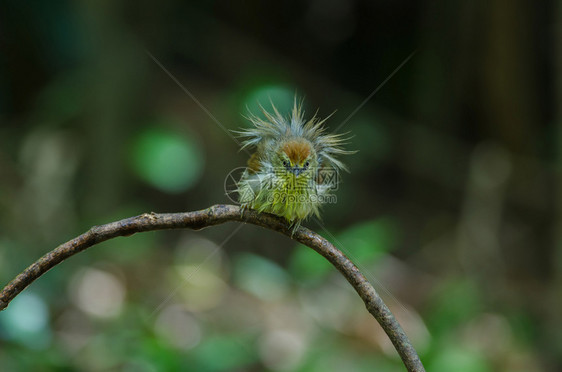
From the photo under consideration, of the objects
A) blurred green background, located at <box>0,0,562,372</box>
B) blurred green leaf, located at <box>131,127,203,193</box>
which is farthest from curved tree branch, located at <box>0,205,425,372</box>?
blurred green leaf, located at <box>131,127,203,193</box>

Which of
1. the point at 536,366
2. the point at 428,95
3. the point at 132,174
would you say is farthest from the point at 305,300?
the point at 428,95

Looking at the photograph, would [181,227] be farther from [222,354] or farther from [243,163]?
[243,163]

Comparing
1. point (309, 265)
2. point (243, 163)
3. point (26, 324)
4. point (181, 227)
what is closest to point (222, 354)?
point (309, 265)

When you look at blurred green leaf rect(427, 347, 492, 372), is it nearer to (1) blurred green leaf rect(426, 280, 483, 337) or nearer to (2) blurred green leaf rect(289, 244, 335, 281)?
(1) blurred green leaf rect(426, 280, 483, 337)

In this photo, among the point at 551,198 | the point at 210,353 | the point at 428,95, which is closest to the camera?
the point at 210,353

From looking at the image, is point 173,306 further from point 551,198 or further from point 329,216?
point 551,198

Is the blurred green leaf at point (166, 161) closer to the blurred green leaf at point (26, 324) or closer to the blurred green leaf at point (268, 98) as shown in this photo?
the blurred green leaf at point (268, 98)
